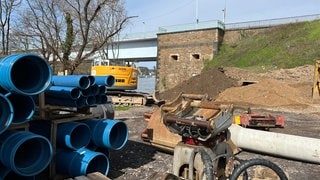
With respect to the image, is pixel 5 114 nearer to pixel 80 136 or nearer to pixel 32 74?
pixel 32 74

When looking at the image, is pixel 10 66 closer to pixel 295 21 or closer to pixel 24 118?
pixel 24 118

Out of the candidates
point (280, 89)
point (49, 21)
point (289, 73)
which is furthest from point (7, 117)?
point (49, 21)

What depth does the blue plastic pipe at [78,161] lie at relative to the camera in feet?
15.5

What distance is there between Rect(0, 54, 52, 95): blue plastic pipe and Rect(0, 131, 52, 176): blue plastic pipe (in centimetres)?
54

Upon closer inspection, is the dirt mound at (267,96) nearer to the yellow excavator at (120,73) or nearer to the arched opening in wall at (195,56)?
the yellow excavator at (120,73)

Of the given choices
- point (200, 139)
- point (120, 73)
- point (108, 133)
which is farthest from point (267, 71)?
point (200, 139)

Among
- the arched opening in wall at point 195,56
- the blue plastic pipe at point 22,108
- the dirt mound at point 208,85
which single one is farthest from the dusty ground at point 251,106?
the arched opening in wall at point 195,56

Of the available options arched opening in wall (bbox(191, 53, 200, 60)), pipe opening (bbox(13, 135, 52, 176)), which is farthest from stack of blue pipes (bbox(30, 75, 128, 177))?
arched opening in wall (bbox(191, 53, 200, 60))

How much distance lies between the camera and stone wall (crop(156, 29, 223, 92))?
33656 millimetres

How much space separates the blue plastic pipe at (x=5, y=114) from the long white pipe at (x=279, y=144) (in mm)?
4759

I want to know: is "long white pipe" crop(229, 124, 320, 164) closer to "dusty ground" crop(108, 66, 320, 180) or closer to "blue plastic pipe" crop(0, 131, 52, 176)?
"dusty ground" crop(108, 66, 320, 180)

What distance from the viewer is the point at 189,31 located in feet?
116

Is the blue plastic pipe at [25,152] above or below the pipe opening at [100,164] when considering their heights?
above

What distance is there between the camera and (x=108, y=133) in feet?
16.9
